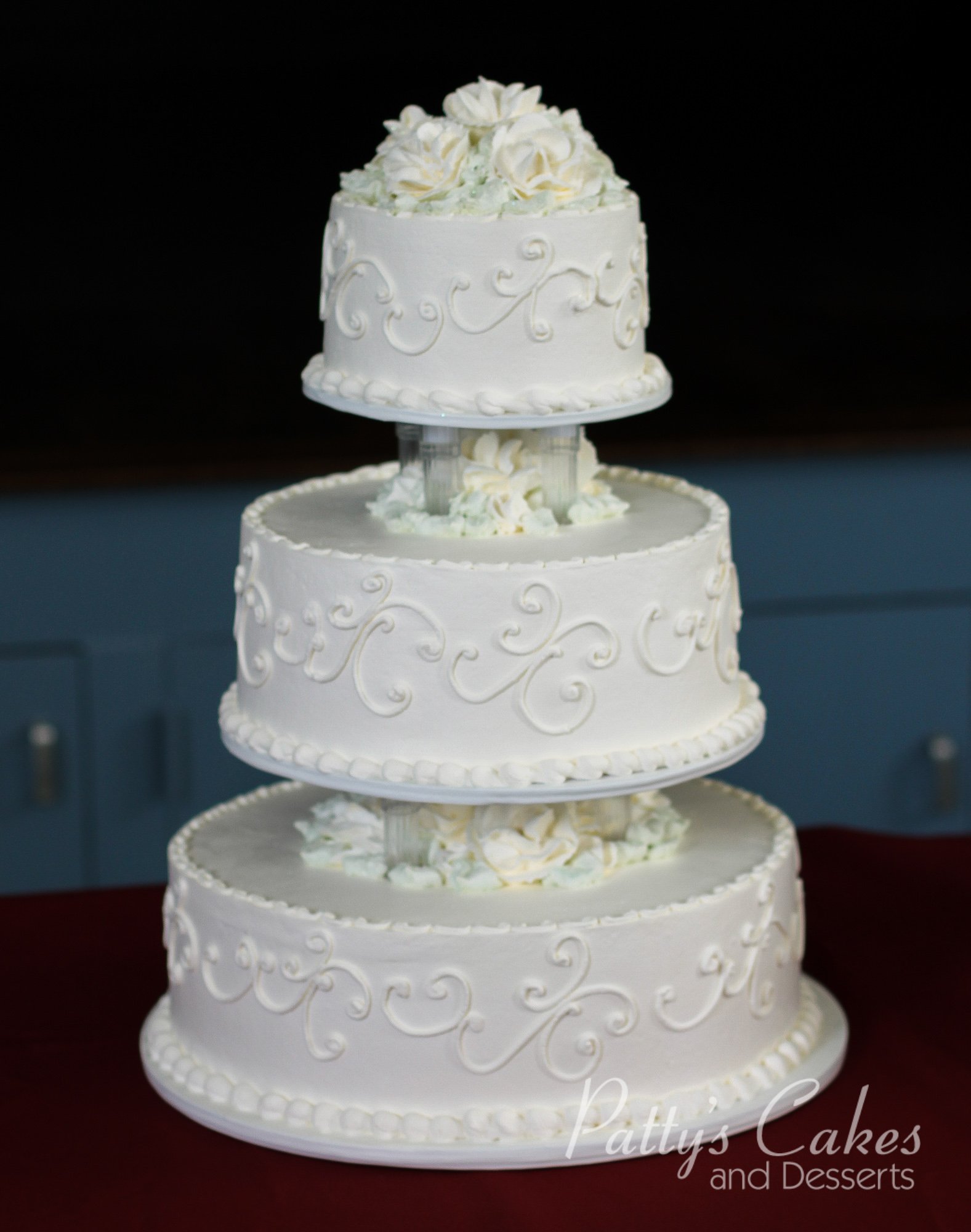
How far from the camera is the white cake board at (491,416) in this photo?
243 cm

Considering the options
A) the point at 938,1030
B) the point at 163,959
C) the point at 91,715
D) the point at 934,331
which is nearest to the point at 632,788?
the point at 938,1030

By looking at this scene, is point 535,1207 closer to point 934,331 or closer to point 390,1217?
point 390,1217

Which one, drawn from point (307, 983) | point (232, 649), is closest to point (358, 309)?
point (307, 983)

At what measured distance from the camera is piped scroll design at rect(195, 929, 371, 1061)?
248cm

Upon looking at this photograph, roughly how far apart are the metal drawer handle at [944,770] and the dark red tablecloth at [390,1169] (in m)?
1.27

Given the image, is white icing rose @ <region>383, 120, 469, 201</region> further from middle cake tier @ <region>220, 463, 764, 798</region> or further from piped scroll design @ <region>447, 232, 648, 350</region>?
middle cake tier @ <region>220, 463, 764, 798</region>

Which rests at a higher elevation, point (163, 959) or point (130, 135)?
point (130, 135)

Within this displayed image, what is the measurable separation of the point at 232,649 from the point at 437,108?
1.86m

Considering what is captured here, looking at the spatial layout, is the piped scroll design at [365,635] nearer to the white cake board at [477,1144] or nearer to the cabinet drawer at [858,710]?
the white cake board at [477,1144]

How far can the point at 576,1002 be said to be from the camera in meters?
2.47

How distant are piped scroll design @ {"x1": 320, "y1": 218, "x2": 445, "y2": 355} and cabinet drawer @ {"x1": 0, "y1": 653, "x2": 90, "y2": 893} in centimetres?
180

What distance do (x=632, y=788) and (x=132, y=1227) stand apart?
30.2 inches

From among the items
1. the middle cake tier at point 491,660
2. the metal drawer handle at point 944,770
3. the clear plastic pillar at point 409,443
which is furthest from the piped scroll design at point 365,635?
the metal drawer handle at point 944,770

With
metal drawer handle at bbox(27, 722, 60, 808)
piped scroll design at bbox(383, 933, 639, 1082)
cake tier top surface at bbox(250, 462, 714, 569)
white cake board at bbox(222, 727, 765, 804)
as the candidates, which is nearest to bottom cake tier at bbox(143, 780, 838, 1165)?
piped scroll design at bbox(383, 933, 639, 1082)
